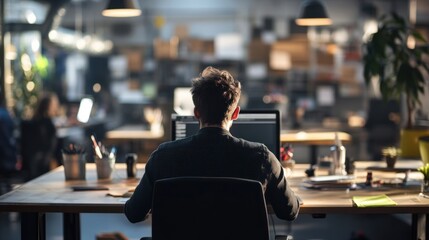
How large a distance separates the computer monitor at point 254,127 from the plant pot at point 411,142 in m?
1.43

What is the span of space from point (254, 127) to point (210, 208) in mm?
1431

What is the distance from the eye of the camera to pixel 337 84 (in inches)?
492

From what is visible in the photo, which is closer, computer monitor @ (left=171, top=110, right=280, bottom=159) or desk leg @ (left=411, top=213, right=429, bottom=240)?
desk leg @ (left=411, top=213, right=429, bottom=240)

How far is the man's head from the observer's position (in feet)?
9.09

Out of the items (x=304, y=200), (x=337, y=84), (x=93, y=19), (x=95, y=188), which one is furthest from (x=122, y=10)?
(x=93, y=19)

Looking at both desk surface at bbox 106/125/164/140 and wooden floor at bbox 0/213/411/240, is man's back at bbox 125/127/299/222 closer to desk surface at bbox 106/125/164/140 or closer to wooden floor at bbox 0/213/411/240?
wooden floor at bbox 0/213/411/240

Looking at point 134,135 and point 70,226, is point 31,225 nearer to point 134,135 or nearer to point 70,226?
point 70,226

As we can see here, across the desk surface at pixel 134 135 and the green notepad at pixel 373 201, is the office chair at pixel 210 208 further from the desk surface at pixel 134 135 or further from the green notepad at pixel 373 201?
the desk surface at pixel 134 135

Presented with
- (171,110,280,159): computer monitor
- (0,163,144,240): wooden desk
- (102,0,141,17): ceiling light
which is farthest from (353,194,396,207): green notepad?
(102,0,141,17): ceiling light

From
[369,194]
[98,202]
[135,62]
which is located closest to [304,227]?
[369,194]

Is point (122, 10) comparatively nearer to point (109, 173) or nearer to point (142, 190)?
point (109, 173)

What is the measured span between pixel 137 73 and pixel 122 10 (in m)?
8.30

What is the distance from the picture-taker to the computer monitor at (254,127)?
3.85 metres

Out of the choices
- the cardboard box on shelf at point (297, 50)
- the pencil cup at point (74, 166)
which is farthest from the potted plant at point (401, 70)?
the cardboard box on shelf at point (297, 50)
